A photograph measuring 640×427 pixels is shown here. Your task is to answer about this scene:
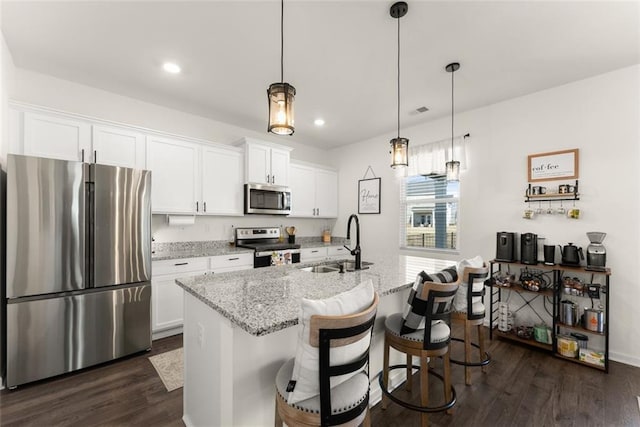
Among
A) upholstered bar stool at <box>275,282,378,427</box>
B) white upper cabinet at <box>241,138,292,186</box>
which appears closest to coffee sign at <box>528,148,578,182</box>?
upholstered bar stool at <box>275,282,378,427</box>

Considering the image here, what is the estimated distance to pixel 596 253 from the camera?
264 centimetres

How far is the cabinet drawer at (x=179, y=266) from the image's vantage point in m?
3.04

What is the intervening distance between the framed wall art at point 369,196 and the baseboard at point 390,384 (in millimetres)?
2843

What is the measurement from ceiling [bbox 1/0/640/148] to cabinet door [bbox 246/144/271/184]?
86 centimetres

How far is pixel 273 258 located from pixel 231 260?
1.92 ft

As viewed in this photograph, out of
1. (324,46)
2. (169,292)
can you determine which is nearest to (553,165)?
(324,46)

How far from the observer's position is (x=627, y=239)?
104 inches

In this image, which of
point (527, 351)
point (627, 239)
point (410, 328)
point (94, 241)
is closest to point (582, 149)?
point (627, 239)

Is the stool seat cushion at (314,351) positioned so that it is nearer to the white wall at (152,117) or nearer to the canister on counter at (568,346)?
the canister on counter at (568,346)

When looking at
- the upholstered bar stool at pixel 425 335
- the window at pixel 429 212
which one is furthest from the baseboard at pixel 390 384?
the window at pixel 429 212

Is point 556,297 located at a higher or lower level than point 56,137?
lower

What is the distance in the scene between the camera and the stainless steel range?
3.86 meters

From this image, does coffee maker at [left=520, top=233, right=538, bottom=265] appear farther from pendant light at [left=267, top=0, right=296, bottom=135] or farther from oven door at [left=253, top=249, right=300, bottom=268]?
pendant light at [left=267, top=0, right=296, bottom=135]

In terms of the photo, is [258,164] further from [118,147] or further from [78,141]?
[78,141]
